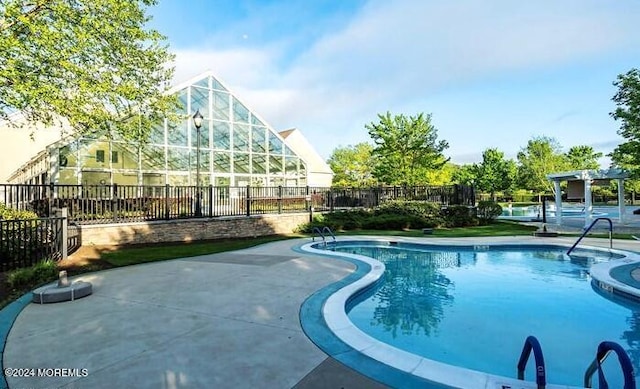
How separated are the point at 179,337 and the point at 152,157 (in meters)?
17.4

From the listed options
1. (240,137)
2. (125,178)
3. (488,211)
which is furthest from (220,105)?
(488,211)

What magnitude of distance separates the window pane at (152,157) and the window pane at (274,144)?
7148 millimetres

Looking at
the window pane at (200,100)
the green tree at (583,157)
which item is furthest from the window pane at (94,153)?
the green tree at (583,157)

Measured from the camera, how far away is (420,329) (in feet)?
16.2

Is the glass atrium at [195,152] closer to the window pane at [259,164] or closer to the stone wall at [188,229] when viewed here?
the window pane at [259,164]

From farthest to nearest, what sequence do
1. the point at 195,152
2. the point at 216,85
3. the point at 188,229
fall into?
the point at 216,85, the point at 195,152, the point at 188,229

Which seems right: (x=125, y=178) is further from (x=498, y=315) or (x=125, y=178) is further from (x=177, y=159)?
(x=498, y=315)

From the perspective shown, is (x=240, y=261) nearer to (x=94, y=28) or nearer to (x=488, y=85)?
(x=94, y=28)

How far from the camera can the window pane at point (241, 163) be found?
22.5 meters

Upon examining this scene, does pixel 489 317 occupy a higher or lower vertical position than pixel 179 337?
lower

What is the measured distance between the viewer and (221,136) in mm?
22078

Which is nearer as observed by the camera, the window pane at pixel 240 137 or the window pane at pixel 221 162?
the window pane at pixel 221 162

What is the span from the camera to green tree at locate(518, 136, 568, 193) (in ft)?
128

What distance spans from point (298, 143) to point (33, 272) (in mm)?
31251
